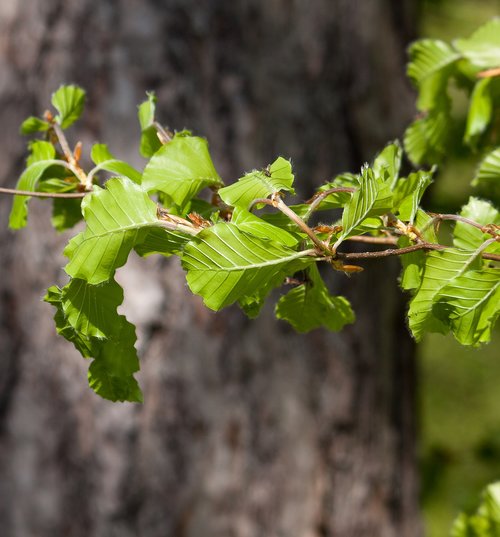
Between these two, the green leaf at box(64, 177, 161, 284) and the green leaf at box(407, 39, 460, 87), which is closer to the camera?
the green leaf at box(64, 177, 161, 284)

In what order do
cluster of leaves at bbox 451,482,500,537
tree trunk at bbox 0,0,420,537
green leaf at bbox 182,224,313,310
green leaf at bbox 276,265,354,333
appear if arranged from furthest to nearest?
tree trunk at bbox 0,0,420,537 < cluster of leaves at bbox 451,482,500,537 < green leaf at bbox 276,265,354,333 < green leaf at bbox 182,224,313,310

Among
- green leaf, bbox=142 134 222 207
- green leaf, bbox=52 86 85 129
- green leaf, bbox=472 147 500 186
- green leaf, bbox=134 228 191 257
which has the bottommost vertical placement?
green leaf, bbox=134 228 191 257

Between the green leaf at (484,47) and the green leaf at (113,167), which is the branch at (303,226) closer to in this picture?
the green leaf at (113,167)

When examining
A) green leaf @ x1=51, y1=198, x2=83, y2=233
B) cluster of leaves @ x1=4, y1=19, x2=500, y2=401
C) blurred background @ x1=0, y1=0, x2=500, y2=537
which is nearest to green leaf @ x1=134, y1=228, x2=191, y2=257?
cluster of leaves @ x1=4, y1=19, x2=500, y2=401

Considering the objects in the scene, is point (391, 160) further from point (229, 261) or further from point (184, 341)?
point (184, 341)

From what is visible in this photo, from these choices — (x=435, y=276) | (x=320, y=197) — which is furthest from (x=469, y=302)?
(x=320, y=197)

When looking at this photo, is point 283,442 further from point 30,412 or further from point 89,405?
point 30,412

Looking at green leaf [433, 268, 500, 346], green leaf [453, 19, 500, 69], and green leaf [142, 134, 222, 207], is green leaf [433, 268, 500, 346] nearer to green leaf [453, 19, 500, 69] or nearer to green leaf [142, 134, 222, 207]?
green leaf [142, 134, 222, 207]

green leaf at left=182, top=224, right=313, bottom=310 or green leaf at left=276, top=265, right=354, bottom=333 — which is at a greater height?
green leaf at left=182, top=224, right=313, bottom=310
